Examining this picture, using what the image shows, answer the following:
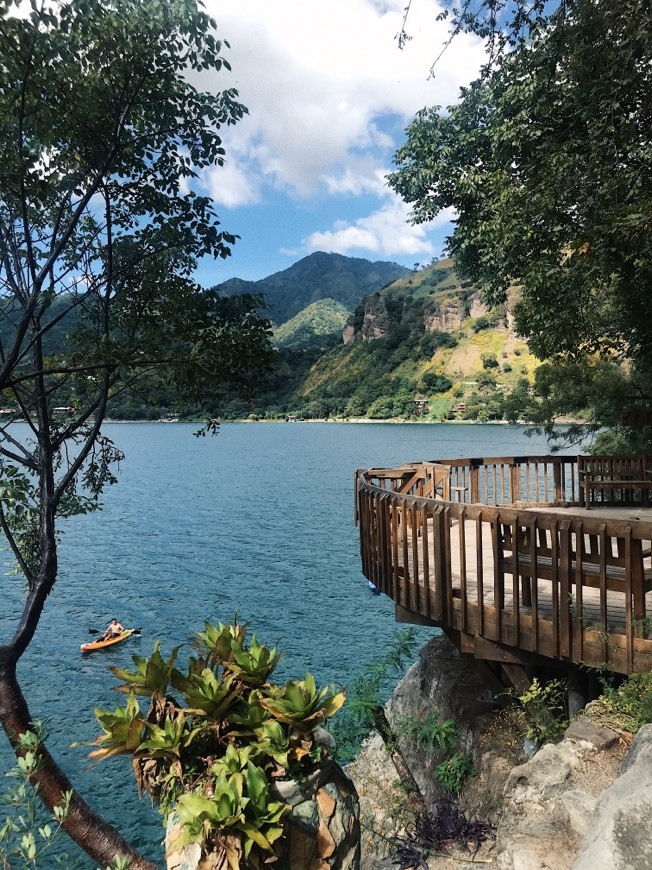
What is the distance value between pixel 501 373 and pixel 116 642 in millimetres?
138216

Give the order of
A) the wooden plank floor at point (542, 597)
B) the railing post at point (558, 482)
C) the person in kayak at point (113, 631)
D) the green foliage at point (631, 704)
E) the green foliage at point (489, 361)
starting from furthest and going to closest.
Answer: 1. the green foliage at point (489, 361)
2. the person in kayak at point (113, 631)
3. the railing post at point (558, 482)
4. the wooden plank floor at point (542, 597)
5. the green foliage at point (631, 704)

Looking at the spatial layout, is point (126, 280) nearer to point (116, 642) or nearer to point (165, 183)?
point (165, 183)

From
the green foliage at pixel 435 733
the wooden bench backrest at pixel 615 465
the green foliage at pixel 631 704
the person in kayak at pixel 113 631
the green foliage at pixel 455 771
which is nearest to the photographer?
the green foliage at pixel 631 704

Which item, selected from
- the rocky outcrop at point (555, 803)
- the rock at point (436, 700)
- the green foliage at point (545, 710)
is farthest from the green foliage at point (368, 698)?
the rocky outcrop at point (555, 803)

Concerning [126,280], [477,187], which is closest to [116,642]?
[126,280]

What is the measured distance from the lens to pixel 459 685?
7570mm

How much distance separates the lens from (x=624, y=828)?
274cm

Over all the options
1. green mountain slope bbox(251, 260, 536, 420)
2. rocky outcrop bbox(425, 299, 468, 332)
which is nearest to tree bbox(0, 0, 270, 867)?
green mountain slope bbox(251, 260, 536, 420)

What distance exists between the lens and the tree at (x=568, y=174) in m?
7.90

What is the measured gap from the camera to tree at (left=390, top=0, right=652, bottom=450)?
7.90m

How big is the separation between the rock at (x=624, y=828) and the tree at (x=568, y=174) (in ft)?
21.1

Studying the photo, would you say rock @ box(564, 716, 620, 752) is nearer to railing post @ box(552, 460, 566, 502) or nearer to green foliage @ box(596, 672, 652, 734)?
green foliage @ box(596, 672, 652, 734)

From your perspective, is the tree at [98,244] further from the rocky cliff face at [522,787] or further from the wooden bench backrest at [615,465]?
the wooden bench backrest at [615,465]

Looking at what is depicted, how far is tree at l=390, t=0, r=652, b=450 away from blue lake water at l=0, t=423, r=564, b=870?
6694 millimetres
